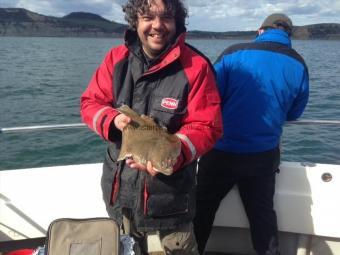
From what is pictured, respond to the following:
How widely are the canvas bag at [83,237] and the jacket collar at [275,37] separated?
1.91m

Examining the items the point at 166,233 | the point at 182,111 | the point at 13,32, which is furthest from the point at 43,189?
the point at 13,32

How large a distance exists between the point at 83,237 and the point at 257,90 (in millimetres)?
1691

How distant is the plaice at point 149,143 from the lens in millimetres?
2605

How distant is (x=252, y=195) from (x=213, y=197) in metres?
0.33

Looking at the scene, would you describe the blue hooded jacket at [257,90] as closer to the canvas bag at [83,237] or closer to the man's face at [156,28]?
the man's face at [156,28]

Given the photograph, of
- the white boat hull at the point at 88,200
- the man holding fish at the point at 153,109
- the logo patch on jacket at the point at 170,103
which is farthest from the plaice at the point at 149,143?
the white boat hull at the point at 88,200

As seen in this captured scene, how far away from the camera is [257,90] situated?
131 inches

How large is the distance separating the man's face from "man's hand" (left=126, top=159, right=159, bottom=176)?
0.77m

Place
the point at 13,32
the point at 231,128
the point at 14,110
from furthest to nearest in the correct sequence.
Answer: the point at 13,32 → the point at 14,110 → the point at 231,128

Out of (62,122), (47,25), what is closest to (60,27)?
(47,25)

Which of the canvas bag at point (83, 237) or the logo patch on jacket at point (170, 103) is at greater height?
the logo patch on jacket at point (170, 103)

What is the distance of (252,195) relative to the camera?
3.64 meters

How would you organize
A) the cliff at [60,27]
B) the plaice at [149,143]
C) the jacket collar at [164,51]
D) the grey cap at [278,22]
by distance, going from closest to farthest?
1. the plaice at [149,143]
2. the jacket collar at [164,51]
3. the grey cap at [278,22]
4. the cliff at [60,27]

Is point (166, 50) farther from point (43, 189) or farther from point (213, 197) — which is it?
point (43, 189)
